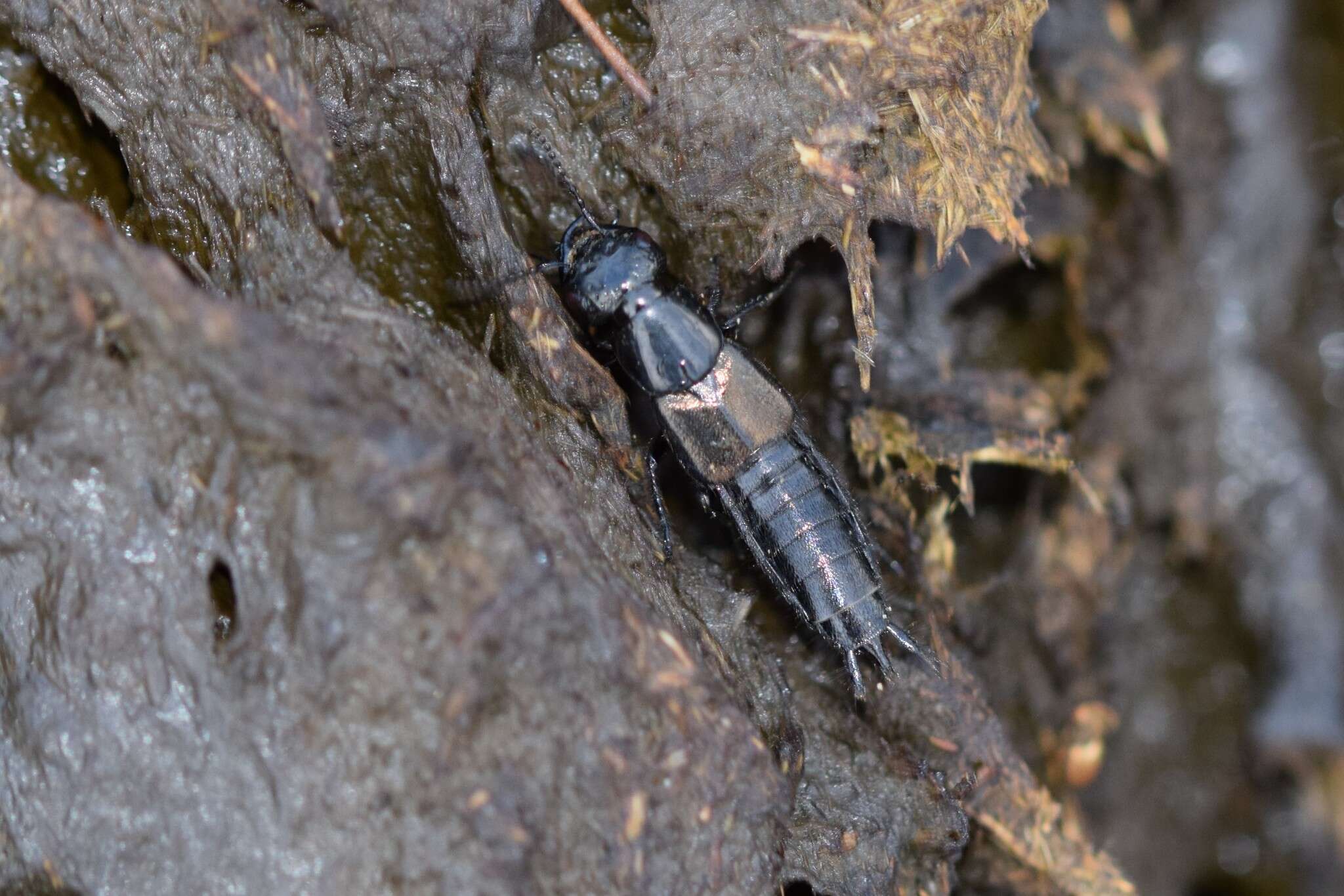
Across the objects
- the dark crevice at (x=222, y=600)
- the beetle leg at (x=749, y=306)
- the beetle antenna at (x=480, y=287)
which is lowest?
the beetle leg at (x=749, y=306)

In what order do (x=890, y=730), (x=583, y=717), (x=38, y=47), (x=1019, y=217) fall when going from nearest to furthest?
(x=583, y=717) < (x=38, y=47) < (x=890, y=730) < (x=1019, y=217)

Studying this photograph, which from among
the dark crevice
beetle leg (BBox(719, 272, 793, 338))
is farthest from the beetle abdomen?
the dark crevice

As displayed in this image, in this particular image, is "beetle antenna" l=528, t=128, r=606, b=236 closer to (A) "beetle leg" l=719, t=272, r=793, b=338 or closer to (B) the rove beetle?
(B) the rove beetle

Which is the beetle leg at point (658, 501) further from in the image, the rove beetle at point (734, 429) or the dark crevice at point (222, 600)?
the dark crevice at point (222, 600)

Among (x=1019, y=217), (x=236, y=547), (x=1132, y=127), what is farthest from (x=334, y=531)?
(x=1132, y=127)

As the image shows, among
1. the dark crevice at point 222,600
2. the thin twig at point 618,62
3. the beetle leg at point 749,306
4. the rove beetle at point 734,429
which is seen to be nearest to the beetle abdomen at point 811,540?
the rove beetle at point 734,429

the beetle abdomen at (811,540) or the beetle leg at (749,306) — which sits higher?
the beetle leg at (749,306)

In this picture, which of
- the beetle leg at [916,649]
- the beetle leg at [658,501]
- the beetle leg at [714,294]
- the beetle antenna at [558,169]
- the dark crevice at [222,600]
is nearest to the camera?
the dark crevice at [222,600]

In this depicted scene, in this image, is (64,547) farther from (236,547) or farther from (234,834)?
(234,834)
